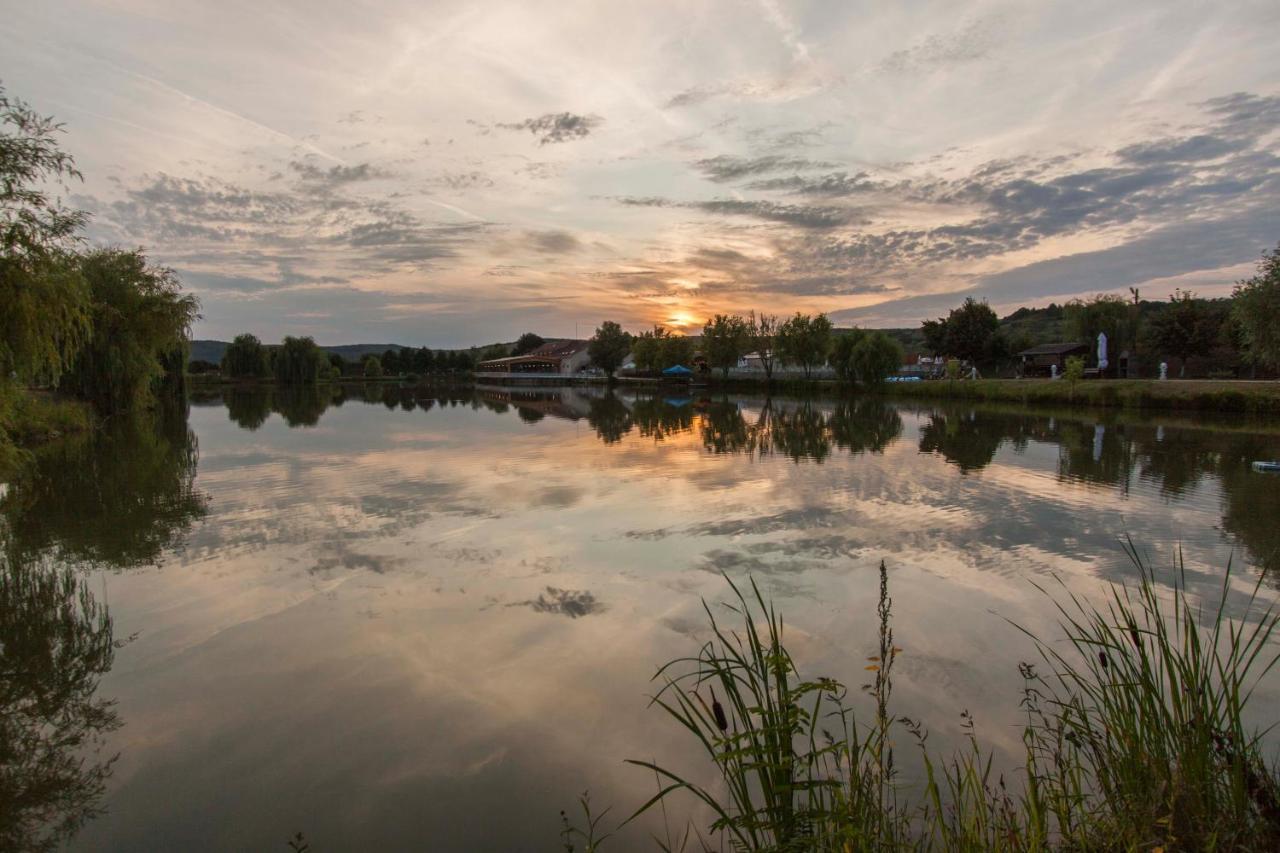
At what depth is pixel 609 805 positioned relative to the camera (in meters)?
3.82

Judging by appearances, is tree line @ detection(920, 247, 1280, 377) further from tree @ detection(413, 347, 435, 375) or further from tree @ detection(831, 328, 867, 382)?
tree @ detection(413, 347, 435, 375)

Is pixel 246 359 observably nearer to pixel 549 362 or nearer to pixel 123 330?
pixel 549 362

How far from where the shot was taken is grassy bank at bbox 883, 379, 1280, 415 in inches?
1092

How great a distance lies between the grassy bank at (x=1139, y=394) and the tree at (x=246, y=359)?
68997 millimetres

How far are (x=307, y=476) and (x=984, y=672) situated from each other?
13247 mm

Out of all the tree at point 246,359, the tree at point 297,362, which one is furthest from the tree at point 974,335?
the tree at point 246,359

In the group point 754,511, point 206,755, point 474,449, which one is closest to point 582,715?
point 206,755

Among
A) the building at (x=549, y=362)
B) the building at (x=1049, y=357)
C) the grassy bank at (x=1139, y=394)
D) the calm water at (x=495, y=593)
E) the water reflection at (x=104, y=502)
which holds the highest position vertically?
the building at (x=549, y=362)

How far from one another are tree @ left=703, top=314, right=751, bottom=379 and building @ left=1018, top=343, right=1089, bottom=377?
2592cm

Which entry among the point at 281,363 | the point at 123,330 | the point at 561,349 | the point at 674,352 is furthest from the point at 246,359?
the point at 123,330

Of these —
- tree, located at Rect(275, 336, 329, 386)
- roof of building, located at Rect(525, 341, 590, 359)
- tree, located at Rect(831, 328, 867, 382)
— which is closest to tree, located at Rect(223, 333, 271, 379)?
tree, located at Rect(275, 336, 329, 386)

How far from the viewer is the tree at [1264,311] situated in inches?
980

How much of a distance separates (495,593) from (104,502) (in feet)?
27.8

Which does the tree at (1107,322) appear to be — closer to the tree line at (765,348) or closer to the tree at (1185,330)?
the tree at (1185,330)
